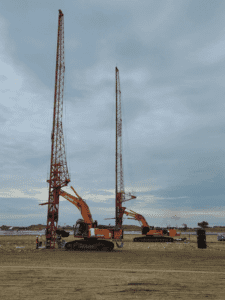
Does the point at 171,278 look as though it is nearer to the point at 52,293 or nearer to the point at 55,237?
the point at 52,293

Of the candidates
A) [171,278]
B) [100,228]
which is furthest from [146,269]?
[100,228]

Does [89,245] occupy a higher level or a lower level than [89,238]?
lower

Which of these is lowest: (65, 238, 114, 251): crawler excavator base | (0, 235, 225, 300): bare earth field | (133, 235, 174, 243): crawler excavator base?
(133, 235, 174, 243): crawler excavator base

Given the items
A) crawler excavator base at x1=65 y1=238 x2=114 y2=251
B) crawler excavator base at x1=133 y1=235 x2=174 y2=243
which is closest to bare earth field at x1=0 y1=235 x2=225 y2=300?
crawler excavator base at x1=65 y1=238 x2=114 y2=251

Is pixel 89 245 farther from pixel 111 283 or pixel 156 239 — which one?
pixel 156 239

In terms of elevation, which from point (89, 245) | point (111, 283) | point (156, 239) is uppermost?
point (111, 283)

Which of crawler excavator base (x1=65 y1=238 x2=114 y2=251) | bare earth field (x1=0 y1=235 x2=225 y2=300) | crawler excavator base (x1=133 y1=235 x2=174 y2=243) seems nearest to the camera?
bare earth field (x1=0 y1=235 x2=225 y2=300)

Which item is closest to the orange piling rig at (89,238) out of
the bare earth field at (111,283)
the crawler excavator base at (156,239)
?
the bare earth field at (111,283)

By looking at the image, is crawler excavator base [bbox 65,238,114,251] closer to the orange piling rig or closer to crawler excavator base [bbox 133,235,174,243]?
the orange piling rig

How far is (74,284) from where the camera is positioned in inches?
441

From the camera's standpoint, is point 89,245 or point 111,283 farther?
point 89,245

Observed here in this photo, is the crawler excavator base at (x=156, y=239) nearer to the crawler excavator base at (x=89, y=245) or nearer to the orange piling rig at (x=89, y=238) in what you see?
the orange piling rig at (x=89, y=238)

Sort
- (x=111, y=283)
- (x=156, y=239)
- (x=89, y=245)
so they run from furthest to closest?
1. (x=156, y=239)
2. (x=89, y=245)
3. (x=111, y=283)

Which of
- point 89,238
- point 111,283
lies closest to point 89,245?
point 89,238
